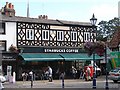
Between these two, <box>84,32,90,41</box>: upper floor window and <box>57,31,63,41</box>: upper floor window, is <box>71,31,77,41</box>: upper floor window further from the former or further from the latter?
<box>57,31,63,41</box>: upper floor window

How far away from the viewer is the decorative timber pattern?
4438 centimetres

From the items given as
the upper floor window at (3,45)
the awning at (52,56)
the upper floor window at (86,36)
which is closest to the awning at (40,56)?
the awning at (52,56)

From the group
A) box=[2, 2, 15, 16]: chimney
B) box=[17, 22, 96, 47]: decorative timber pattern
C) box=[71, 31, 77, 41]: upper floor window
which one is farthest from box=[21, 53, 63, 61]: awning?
box=[2, 2, 15, 16]: chimney

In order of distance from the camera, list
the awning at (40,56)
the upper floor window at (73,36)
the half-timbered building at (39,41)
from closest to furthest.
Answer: the awning at (40,56) < the half-timbered building at (39,41) < the upper floor window at (73,36)

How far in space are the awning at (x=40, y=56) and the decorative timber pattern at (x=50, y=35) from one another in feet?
4.66

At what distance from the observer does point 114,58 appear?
5159cm

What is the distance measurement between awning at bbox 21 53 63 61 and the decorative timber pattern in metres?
1.42

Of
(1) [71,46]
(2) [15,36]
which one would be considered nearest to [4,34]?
(2) [15,36]

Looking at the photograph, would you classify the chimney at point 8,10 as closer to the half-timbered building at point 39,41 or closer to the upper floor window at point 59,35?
the half-timbered building at point 39,41

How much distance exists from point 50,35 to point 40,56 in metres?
3.59

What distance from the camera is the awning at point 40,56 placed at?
4291cm

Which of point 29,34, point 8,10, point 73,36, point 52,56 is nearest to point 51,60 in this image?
point 52,56

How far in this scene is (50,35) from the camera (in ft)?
152

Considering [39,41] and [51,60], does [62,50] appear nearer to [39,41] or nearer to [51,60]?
[51,60]
